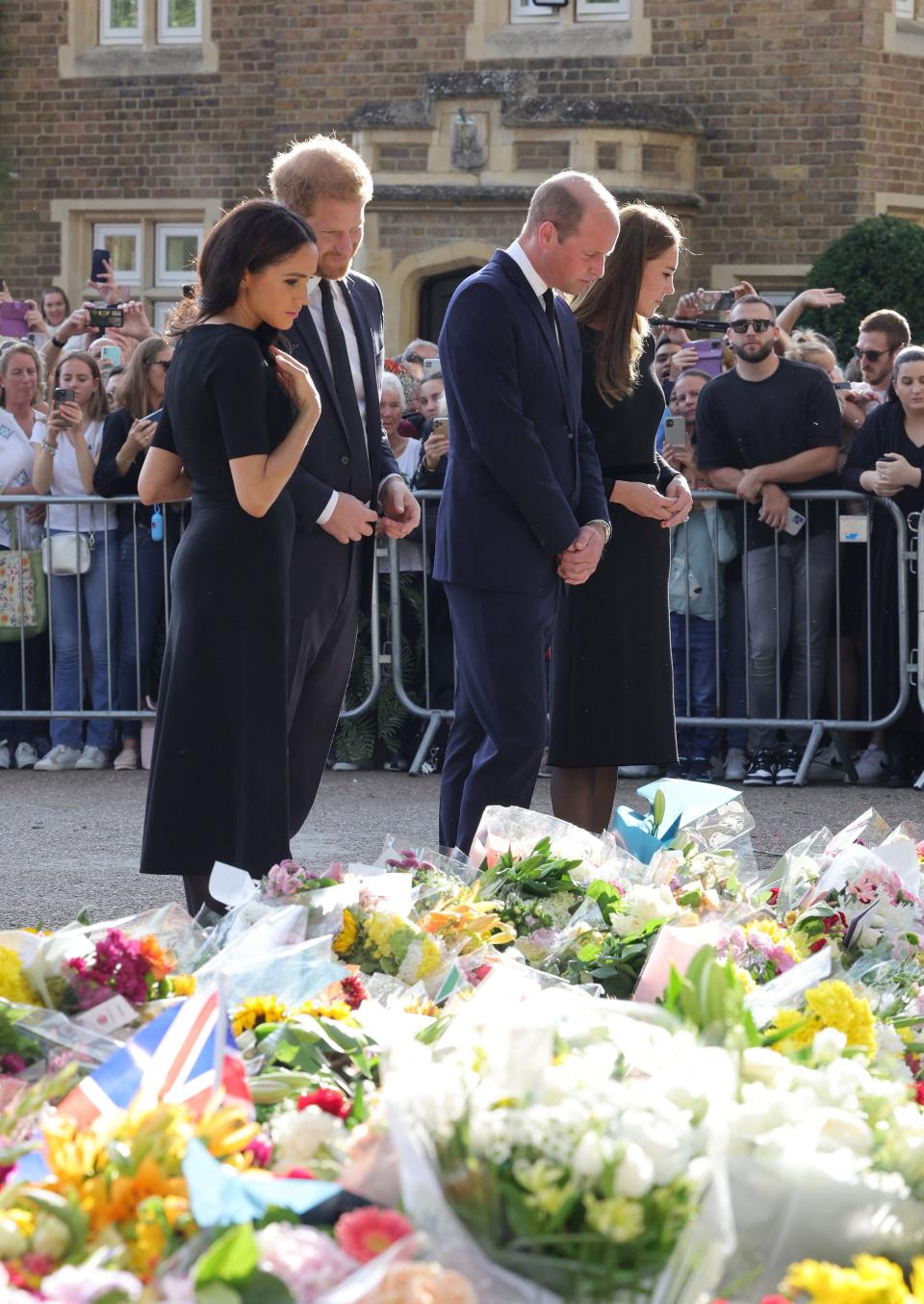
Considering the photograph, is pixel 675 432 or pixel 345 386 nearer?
pixel 345 386

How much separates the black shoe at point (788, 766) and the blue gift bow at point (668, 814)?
13.2 feet

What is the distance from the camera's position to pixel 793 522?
8.70 m

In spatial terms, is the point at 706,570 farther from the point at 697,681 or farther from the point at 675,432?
the point at 675,432

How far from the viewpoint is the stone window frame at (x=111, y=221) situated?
20.7m

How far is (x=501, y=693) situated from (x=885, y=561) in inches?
166

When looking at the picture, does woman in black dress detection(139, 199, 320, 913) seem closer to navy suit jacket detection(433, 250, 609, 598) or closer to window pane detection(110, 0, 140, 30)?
navy suit jacket detection(433, 250, 609, 598)

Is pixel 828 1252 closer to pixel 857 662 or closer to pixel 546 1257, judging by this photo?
pixel 546 1257

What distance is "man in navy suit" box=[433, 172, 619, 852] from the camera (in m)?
4.85

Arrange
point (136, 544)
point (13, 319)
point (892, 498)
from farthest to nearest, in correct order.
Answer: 1. point (13, 319)
2. point (136, 544)
3. point (892, 498)

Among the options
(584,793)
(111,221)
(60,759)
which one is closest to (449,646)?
(60,759)

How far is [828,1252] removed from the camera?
1.84m

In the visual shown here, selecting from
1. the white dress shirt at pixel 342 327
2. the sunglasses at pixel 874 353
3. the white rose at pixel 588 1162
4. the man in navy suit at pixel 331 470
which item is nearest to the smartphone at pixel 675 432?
the sunglasses at pixel 874 353

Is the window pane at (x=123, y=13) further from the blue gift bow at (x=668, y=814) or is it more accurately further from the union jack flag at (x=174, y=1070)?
the union jack flag at (x=174, y=1070)

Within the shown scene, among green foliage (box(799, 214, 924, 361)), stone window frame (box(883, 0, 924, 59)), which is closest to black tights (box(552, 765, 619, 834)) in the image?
green foliage (box(799, 214, 924, 361))
